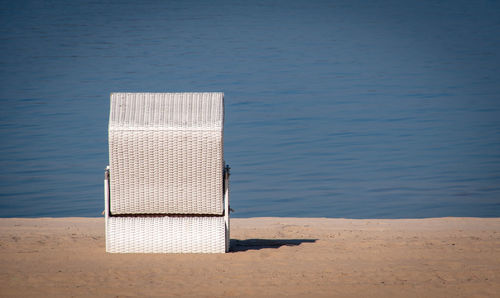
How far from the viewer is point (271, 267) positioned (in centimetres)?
566

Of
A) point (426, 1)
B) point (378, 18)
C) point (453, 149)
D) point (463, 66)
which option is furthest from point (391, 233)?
point (426, 1)

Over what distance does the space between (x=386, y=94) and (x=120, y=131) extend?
20.7m

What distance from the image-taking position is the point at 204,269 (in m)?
5.54

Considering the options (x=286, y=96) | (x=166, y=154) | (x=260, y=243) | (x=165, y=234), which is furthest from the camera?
(x=286, y=96)

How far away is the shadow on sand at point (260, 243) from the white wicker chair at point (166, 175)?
0.53 meters

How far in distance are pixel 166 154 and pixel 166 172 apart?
0.49 feet

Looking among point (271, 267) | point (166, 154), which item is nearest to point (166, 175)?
point (166, 154)

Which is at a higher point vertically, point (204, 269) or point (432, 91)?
point (432, 91)

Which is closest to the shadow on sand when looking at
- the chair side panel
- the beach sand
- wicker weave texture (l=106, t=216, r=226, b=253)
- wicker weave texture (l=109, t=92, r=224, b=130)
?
the beach sand

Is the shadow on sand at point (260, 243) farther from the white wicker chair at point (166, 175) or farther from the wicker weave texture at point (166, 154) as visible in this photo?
the wicker weave texture at point (166, 154)

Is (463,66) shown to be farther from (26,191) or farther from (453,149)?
(26,191)

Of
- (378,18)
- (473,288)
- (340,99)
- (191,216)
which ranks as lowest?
(473,288)

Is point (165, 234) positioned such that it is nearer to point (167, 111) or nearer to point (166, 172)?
point (166, 172)

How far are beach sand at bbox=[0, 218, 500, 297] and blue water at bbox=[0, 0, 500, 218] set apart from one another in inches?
142
